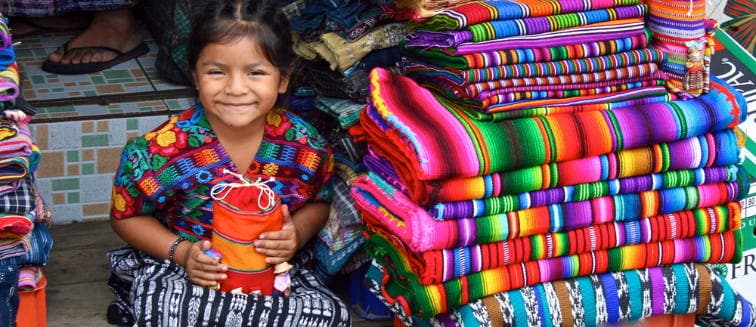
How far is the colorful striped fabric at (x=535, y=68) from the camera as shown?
2568mm

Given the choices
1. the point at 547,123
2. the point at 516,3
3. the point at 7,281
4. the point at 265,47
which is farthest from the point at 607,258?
the point at 7,281

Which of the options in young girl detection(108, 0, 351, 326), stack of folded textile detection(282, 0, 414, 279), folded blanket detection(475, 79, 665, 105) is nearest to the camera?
folded blanket detection(475, 79, 665, 105)

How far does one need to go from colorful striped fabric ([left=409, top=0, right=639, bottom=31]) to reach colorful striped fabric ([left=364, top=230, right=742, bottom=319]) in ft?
1.81

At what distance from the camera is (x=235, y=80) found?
270 centimetres

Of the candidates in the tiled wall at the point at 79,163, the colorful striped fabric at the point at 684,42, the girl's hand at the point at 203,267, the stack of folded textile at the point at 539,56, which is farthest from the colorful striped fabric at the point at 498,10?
the tiled wall at the point at 79,163

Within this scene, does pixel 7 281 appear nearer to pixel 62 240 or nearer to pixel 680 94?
pixel 62 240

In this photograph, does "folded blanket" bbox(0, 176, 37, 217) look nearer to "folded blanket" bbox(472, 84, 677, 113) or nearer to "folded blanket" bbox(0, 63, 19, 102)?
"folded blanket" bbox(0, 63, 19, 102)

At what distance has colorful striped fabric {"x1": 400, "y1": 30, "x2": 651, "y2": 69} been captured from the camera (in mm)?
2561

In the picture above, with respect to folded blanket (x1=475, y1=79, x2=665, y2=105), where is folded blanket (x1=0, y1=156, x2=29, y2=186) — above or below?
below

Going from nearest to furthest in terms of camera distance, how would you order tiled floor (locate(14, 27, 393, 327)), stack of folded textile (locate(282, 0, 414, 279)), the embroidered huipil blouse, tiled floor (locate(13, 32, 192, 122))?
the embroidered huipil blouse < stack of folded textile (locate(282, 0, 414, 279)) < tiled floor (locate(14, 27, 393, 327)) < tiled floor (locate(13, 32, 192, 122))

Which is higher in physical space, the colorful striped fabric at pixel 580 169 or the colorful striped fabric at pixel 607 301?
the colorful striped fabric at pixel 580 169

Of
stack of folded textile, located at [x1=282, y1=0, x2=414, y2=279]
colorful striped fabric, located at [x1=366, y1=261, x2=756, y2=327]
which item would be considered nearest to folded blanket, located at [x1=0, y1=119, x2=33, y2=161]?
stack of folded textile, located at [x1=282, y1=0, x2=414, y2=279]

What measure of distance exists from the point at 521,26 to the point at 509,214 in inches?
18.5

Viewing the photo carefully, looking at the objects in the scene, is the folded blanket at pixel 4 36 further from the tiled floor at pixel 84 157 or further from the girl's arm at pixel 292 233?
the tiled floor at pixel 84 157
